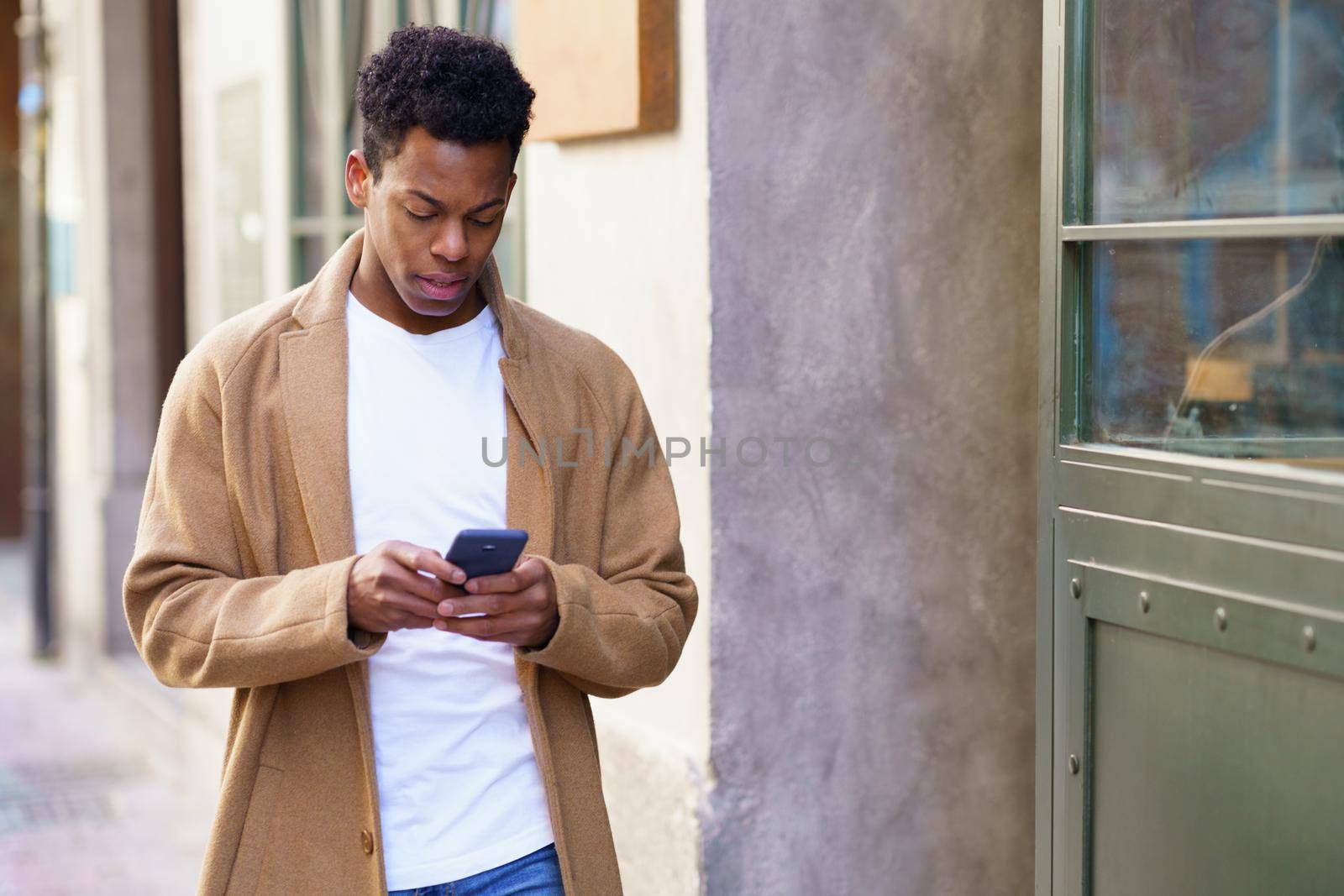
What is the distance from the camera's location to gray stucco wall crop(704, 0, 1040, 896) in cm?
372

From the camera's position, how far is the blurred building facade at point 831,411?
12.2 ft

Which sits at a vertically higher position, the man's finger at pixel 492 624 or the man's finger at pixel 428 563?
the man's finger at pixel 428 563

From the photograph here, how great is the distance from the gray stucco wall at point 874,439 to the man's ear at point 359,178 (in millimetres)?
1305

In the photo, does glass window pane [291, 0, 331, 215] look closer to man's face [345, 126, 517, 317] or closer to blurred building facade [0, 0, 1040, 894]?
blurred building facade [0, 0, 1040, 894]

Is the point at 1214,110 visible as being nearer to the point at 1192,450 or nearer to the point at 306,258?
the point at 1192,450

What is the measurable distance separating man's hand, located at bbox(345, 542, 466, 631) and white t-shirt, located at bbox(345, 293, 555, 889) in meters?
0.21

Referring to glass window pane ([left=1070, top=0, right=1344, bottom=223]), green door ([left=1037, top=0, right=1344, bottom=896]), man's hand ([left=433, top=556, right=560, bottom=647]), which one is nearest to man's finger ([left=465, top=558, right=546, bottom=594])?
man's hand ([left=433, top=556, right=560, bottom=647])

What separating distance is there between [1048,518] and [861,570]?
64cm

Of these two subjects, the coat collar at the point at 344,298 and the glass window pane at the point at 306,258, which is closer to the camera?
the coat collar at the point at 344,298

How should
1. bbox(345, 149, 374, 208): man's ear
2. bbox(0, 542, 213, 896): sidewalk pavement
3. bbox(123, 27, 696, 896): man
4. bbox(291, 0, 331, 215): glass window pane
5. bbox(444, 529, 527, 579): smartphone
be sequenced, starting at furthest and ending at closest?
bbox(291, 0, 331, 215): glass window pane < bbox(0, 542, 213, 896): sidewalk pavement < bbox(345, 149, 374, 208): man's ear < bbox(123, 27, 696, 896): man < bbox(444, 529, 527, 579): smartphone

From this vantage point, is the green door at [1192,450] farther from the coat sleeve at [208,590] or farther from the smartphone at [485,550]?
the coat sleeve at [208,590]

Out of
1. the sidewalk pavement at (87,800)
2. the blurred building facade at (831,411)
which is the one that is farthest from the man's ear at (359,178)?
→ the sidewalk pavement at (87,800)

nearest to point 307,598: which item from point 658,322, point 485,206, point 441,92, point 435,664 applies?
point 435,664

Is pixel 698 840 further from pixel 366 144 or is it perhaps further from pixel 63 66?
pixel 63 66
